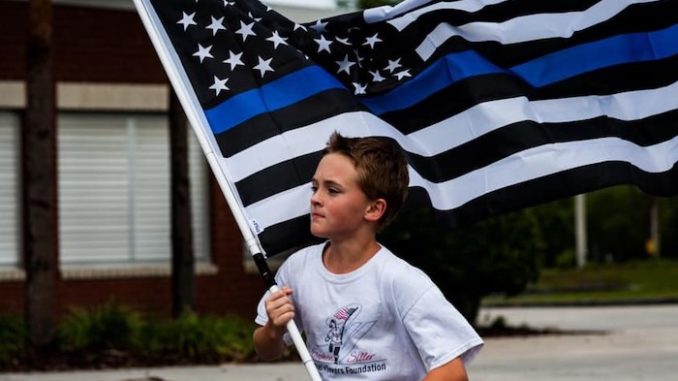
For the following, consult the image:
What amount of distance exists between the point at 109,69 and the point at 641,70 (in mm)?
13807

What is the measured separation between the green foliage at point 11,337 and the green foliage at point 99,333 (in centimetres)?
41

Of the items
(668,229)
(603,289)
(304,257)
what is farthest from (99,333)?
(668,229)

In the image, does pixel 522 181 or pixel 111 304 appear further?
pixel 111 304

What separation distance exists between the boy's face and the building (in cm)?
1471

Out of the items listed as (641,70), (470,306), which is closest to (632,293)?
(470,306)

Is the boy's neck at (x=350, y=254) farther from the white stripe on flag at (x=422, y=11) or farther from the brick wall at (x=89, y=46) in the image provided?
the brick wall at (x=89, y=46)

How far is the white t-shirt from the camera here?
4.48 meters

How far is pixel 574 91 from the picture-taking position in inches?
248

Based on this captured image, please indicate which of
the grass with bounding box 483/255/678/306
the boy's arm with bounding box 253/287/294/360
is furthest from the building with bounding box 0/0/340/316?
the boy's arm with bounding box 253/287/294/360

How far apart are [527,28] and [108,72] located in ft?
44.7

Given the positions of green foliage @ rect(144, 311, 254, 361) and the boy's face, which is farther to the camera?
green foliage @ rect(144, 311, 254, 361)

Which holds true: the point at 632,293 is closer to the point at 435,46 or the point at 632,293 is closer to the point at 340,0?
the point at 340,0

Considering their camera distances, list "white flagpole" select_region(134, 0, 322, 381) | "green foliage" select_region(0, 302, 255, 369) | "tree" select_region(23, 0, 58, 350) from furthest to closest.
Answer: "green foliage" select_region(0, 302, 255, 369), "tree" select_region(23, 0, 58, 350), "white flagpole" select_region(134, 0, 322, 381)

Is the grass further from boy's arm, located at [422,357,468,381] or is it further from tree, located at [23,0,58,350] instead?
boy's arm, located at [422,357,468,381]
